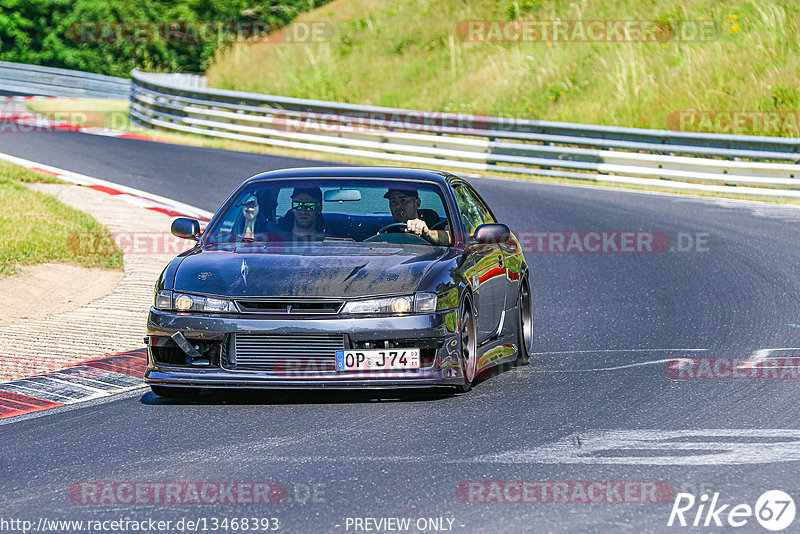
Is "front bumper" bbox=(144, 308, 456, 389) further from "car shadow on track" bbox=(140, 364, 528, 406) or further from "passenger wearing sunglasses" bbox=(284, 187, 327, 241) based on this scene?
"passenger wearing sunglasses" bbox=(284, 187, 327, 241)

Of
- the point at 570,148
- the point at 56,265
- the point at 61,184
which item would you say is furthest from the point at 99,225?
the point at 570,148

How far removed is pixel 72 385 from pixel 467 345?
8.74ft

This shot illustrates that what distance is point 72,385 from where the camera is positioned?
8.48m

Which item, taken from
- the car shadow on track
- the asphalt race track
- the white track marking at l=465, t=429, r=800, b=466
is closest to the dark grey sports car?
the car shadow on track

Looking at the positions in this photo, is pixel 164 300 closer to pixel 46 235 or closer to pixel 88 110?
pixel 46 235

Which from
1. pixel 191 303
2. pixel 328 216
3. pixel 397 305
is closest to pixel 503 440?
pixel 397 305

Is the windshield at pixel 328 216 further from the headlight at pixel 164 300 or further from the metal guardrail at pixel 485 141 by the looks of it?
the metal guardrail at pixel 485 141

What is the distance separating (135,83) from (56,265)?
62.5ft

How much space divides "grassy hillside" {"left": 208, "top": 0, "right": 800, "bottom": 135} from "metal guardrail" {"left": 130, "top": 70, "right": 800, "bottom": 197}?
13.2 feet

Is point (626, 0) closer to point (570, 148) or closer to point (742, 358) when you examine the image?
point (570, 148)

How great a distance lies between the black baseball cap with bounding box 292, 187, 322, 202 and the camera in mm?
8812

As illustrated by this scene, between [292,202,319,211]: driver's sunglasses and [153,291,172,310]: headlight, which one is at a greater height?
[292,202,319,211]: driver's sunglasses

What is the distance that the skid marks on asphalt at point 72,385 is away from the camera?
7.98m

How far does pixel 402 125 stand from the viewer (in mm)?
25969
